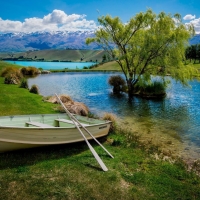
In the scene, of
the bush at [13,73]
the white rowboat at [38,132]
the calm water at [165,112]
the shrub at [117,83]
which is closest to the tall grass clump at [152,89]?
the calm water at [165,112]

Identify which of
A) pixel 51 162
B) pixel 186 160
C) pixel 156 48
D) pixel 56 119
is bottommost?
pixel 186 160

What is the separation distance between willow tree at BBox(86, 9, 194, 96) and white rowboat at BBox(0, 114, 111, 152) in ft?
76.2

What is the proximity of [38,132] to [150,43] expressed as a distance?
27.5 meters

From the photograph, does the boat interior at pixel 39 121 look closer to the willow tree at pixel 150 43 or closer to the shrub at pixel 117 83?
the willow tree at pixel 150 43

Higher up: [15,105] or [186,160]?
[15,105]

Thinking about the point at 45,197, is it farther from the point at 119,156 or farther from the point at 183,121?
the point at 183,121

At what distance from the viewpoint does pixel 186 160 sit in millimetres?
12844

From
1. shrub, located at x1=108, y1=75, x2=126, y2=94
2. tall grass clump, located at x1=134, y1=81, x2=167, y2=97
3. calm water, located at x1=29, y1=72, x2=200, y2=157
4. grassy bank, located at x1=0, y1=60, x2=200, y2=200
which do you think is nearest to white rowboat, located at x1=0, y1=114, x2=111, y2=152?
grassy bank, located at x1=0, y1=60, x2=200, y2=200

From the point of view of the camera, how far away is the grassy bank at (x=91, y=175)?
881 cm

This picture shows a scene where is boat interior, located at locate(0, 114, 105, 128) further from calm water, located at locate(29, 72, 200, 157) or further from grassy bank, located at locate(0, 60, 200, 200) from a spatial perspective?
calm water, located at locate(29, 72, 200, 157)

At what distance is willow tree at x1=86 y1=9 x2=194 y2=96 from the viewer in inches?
1344

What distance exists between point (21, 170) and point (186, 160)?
28.3 ft

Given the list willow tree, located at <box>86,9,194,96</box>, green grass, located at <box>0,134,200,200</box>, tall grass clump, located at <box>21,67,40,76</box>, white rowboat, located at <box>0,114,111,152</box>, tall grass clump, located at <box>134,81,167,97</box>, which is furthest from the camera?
tall grass clump, located at <box>21,67,40,76</box>


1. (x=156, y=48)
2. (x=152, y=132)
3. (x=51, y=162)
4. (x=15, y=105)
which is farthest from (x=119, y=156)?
(x=156, y=48)
